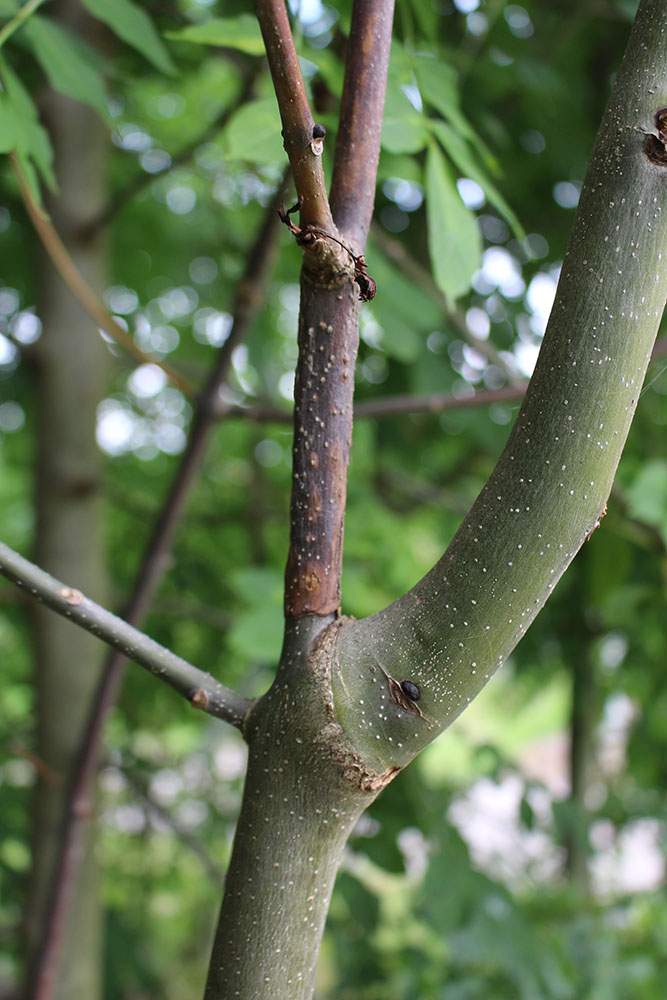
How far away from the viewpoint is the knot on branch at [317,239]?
0.40m

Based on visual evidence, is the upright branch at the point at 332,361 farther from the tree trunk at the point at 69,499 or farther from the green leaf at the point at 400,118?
the tree trunk at the point at 69,499

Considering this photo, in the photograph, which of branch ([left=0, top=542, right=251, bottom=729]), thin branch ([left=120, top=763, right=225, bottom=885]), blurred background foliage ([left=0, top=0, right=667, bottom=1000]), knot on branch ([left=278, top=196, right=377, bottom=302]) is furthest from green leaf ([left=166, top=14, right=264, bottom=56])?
thin branch ([left=120, top=763, right=225, bottom=885])

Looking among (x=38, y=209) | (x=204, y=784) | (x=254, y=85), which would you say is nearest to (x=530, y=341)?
(x=254, y=85)

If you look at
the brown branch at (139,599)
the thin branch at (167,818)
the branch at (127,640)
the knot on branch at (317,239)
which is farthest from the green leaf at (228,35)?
→ the thin branch at (167,818)

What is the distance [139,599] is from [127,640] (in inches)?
22.8

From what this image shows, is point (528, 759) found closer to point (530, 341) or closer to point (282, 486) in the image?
point (282, 486)

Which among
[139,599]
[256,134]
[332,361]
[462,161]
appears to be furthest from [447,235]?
[139,599]

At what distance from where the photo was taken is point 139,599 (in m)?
1.01

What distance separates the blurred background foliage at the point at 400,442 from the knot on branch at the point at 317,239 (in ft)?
0.74

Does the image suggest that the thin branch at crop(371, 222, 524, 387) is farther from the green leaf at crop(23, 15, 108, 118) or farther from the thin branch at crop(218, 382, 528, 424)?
the green leaf at crop(23, 15, 108, 118)

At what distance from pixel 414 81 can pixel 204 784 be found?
7.16 ft

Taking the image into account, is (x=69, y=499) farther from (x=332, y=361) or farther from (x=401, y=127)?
(x=332, y=361)

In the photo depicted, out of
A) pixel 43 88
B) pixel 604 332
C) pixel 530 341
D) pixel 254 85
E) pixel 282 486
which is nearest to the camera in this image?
pixel 604 332

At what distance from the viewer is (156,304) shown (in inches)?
86.7
